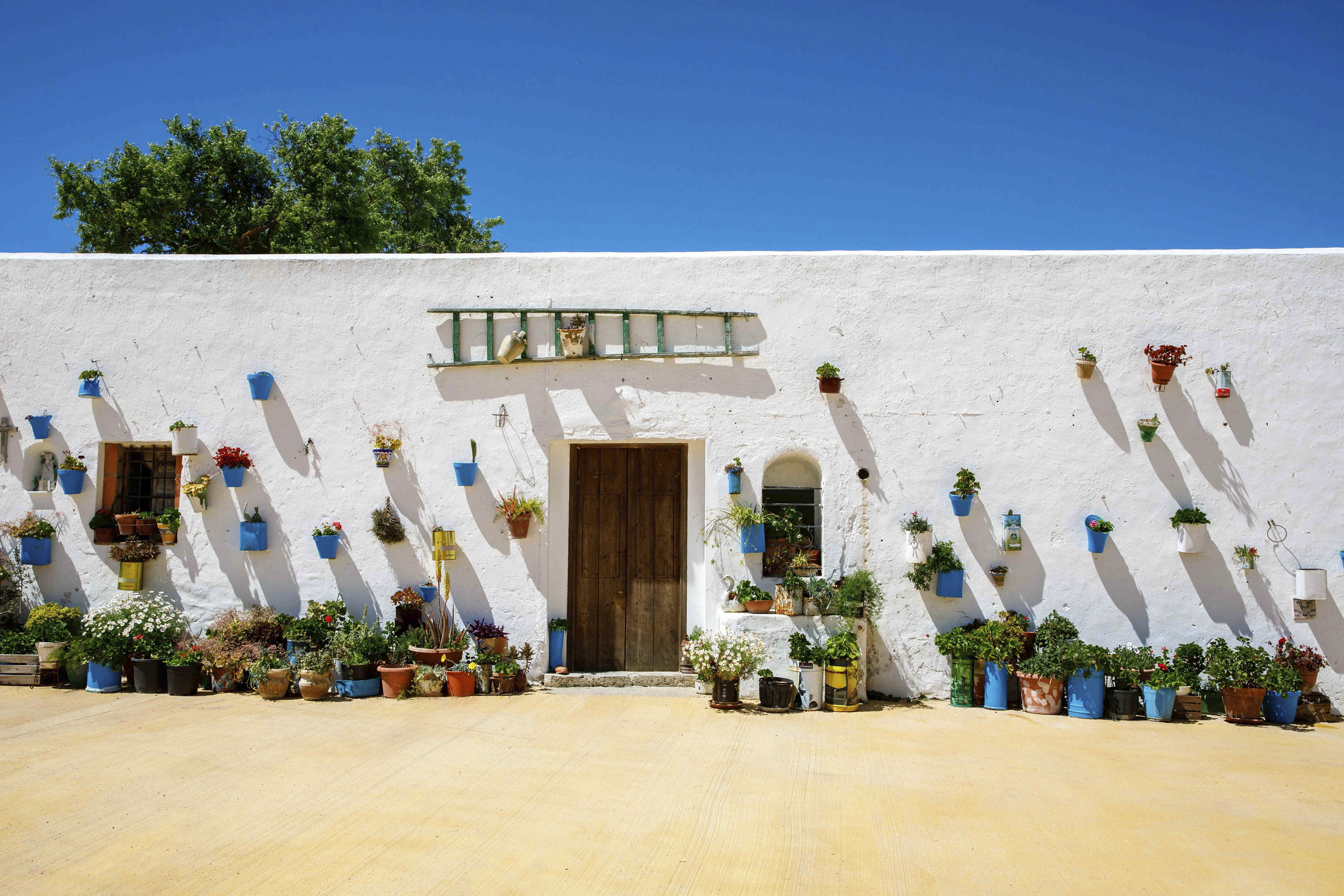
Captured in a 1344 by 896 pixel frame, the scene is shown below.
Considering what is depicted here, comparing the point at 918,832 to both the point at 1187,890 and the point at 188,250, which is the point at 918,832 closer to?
the point at 1187,890

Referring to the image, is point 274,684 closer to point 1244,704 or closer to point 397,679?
point 397,679

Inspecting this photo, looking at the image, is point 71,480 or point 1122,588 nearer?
point 1122,588

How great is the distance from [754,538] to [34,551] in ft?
23.7

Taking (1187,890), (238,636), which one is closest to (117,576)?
(238,636)

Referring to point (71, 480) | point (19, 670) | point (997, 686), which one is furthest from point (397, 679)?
point (997, 686)

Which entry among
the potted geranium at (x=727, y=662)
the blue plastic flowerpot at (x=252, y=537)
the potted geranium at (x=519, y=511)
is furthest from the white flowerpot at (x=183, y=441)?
the potted geranium at (x=727, y=662)

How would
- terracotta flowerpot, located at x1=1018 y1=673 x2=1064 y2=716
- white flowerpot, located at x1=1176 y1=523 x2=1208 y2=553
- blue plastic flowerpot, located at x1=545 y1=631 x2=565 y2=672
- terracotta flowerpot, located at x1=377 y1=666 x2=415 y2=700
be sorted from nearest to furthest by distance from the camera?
terracotta flowerpot, located at x1=1018 y1=673 x2=1064 y2=716 → terracotta flowerpot, located at x1=377 y1=666 x2=415 y2=700 → white flowerpot, located at x1=1176 y1=523 x2=1208 y2=553 → blue plastic flowerpot, located at x1=545 y1=631 x2=565 y2=672

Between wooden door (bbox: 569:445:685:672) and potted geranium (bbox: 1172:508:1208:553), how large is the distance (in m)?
4.69

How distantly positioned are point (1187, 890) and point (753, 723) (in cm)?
362

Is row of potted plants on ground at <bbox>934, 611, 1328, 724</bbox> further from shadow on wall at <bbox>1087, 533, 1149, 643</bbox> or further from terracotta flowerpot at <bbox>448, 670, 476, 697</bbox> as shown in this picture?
terracotta flowerpot at <bbox>448, 670, 476, 697</bbox>

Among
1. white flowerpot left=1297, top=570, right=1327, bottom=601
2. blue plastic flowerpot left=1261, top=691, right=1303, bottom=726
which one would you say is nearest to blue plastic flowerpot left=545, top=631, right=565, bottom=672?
blue plastic flowerpot left=1261, top=691, right=1303, bottom=726

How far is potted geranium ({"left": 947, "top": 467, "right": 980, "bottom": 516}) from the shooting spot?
8.46m

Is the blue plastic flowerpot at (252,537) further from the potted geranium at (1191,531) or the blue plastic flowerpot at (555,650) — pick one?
the potted geranium at (1191,531)

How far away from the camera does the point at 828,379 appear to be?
8680 mm
